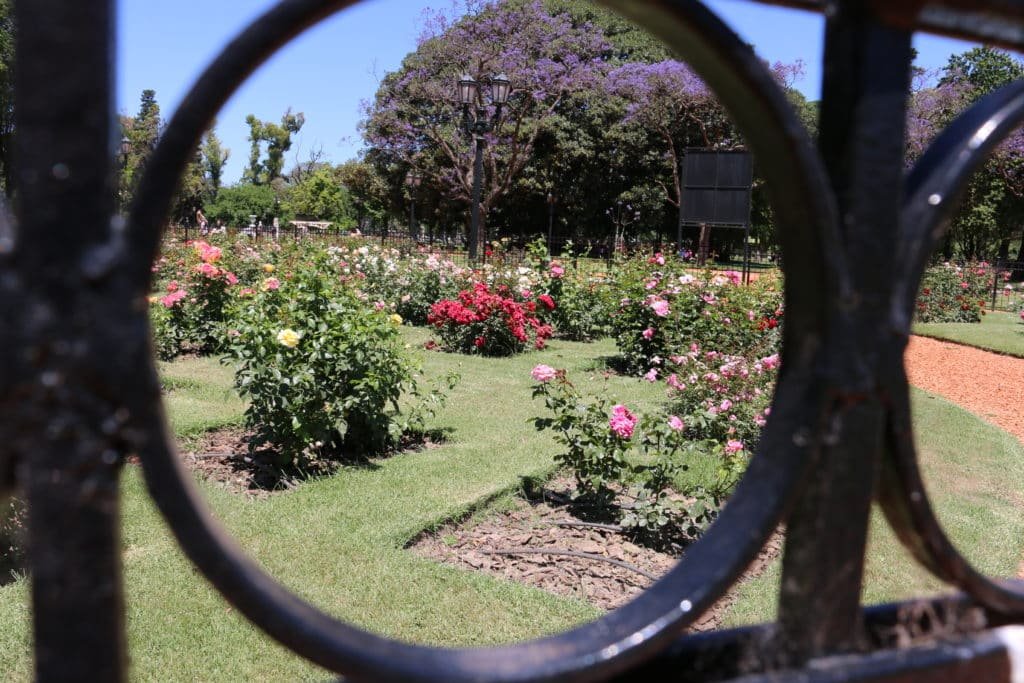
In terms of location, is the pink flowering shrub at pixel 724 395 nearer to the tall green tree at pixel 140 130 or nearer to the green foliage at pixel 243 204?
the tall green tree at pixel 140 130

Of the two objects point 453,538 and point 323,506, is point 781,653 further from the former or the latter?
point 323,506

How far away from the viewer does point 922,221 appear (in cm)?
67

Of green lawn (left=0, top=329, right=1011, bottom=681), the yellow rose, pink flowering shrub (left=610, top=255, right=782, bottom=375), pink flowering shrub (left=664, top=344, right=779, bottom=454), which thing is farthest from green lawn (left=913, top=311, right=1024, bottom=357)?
the yellow rose

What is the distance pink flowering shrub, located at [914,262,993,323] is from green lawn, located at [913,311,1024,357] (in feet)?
1.00

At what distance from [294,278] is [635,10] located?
5.15 meters

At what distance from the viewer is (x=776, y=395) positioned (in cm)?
67

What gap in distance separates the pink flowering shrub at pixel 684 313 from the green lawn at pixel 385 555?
174cm

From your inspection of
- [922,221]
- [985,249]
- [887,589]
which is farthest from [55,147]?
[985,249]

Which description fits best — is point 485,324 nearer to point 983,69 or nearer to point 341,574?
point 341,574

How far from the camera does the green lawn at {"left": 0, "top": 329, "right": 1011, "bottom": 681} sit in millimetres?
2809

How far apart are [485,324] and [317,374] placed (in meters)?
4.56

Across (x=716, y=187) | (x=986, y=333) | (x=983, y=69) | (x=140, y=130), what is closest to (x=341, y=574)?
(x=986, y=333)

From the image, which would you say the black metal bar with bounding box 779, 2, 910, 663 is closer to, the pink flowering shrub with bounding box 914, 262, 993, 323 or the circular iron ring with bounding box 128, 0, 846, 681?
the circular iron ring with bounding box 128, 0, 846, 681

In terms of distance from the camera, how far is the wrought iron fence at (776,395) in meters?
0.46
